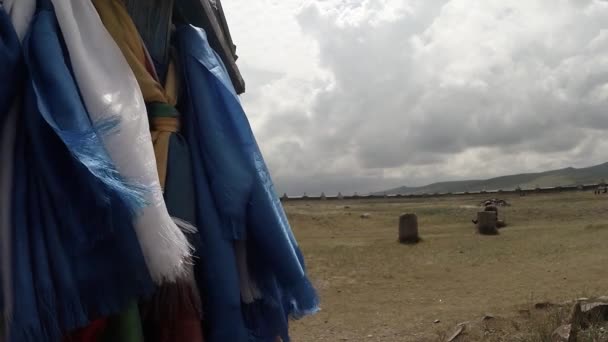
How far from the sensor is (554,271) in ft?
38.9

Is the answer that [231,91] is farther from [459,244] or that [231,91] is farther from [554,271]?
[459,244]

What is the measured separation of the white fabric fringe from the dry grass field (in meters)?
5.50

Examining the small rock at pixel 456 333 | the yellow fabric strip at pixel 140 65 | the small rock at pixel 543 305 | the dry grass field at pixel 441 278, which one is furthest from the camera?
the dry grass field at pixel 441 278

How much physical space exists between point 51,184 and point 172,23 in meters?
0.86

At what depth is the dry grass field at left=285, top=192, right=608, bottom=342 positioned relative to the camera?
8370 millimetres

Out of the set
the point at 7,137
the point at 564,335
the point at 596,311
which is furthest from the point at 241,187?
the point at 596,311

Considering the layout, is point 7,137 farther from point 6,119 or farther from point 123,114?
point 123,114

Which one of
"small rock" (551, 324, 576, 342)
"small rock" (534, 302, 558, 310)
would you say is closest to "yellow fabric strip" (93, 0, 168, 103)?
"small rock" (551, 324, 576, 342)

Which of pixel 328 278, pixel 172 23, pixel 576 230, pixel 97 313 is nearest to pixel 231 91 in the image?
pixel 172 23

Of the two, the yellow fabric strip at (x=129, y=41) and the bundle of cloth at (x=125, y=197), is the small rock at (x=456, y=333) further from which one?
the yellow fabric strip at (x=129, y=41)

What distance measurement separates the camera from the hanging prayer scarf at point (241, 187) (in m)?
1.47

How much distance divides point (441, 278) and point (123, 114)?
1164 centimetres

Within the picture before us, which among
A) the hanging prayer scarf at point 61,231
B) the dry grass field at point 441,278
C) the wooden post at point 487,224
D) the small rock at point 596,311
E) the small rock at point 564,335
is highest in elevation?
the hanging prayer scarf at point 61,231

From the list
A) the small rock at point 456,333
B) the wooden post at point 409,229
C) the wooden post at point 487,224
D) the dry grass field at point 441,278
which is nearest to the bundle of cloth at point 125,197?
the dry grass field at point 441,278
